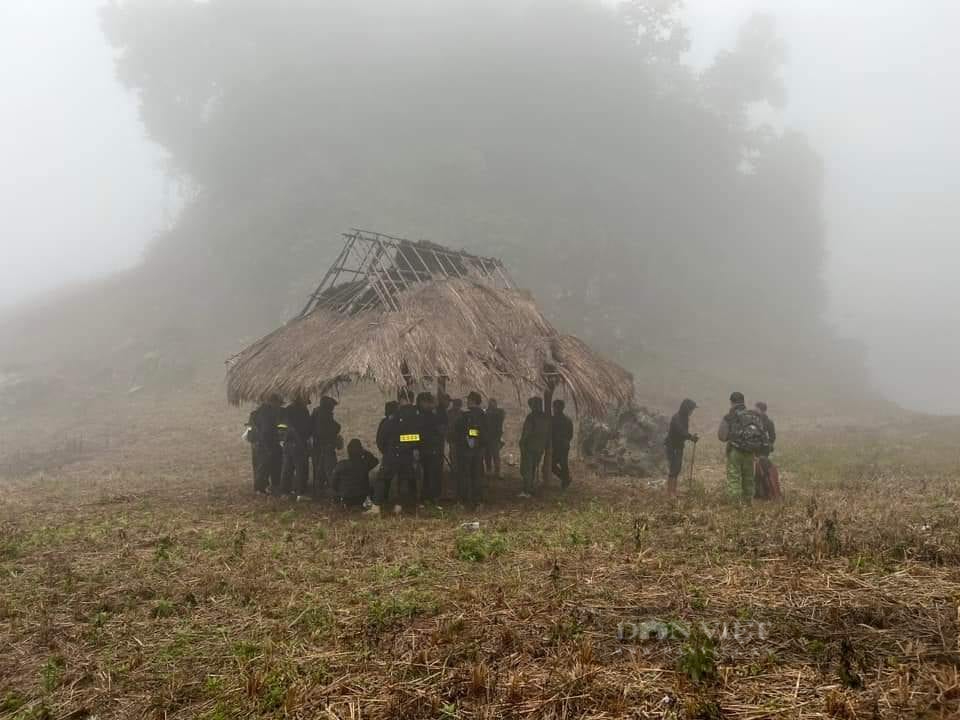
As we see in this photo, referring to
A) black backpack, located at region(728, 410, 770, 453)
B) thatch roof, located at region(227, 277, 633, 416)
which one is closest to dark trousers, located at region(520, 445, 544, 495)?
thatch roof, located at region(227, 277, 633, 416)

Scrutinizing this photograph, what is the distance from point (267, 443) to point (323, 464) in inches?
46.0

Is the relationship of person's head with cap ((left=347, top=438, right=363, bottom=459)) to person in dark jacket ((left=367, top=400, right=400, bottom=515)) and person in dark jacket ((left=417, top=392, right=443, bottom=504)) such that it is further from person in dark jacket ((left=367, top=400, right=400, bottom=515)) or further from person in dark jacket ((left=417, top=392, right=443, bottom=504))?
person in dark jacket ((left=417, top=392, right=443, bottom=504))

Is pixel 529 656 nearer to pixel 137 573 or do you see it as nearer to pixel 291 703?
pixel 291 703

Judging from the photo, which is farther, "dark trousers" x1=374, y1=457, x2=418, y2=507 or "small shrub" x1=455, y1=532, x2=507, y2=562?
"dark trousers" x1=374, y1=457, x2=418, y2=507

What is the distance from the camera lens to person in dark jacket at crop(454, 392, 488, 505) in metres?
10.5

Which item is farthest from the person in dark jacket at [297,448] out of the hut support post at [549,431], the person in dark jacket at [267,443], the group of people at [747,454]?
the group of people at [747,454]

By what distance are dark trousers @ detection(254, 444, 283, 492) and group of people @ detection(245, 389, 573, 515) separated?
0.02 m

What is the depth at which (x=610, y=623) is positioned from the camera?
15.1 ft

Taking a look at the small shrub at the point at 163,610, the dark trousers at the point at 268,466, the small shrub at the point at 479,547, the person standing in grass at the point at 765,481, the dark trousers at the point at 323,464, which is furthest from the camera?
the dark trousers at the point at 268,466

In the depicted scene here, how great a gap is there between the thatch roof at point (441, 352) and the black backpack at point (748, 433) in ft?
6.99

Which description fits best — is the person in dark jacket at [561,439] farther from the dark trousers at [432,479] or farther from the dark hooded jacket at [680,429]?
the dark trousers at [432,479]

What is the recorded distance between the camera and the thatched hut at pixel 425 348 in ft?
33.3

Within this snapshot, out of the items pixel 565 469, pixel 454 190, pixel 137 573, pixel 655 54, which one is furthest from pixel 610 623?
pixel 655 54

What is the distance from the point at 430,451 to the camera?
10492 millimetres
